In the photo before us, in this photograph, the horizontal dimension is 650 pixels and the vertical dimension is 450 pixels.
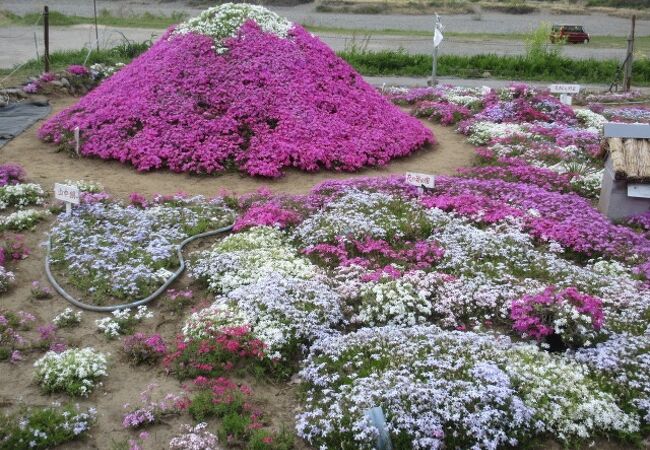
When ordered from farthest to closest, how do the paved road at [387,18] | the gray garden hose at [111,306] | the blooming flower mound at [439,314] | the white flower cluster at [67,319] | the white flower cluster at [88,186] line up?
1. the paved road at [387,18]
2. the white flower cluster at [88,186]
3. the gray garden hose at [111,306]
4. the white flower cluster at [67,319]
5. the blooming flower mound at [439,314]

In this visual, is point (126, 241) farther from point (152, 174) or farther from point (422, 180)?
point (422, 180)

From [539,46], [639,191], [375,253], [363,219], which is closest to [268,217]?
[363,219]

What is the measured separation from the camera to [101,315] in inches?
286

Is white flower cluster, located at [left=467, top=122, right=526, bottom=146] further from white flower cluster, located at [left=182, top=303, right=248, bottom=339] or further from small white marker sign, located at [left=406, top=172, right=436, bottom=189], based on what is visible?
white flower cluster, located at [left=182, top=303, right=248, bottom=339]

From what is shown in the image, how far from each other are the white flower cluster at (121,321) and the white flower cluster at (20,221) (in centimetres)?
282

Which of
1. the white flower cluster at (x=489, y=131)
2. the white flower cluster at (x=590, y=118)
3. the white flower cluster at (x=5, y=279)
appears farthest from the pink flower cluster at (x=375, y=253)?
the white flower cluster at (x=590, y=118)

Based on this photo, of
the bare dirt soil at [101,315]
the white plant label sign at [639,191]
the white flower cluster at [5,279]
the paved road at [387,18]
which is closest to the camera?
the bare dirt soil at [101,315]

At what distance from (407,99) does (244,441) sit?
551 inches

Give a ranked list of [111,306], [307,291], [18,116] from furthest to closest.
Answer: [18,116] < [111,306] < [307,291]

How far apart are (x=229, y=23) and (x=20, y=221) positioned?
6528 millimetres

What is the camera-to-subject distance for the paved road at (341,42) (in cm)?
2817

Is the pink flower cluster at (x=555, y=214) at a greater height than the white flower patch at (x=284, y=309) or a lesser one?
greater

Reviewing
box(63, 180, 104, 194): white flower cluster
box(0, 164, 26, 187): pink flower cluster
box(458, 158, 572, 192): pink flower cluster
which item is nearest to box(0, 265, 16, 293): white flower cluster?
box(63, 180, 104, 194): white flower cluster

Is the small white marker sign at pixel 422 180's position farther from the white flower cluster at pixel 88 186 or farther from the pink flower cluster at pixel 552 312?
the white flower cluster at pixel 88 186
